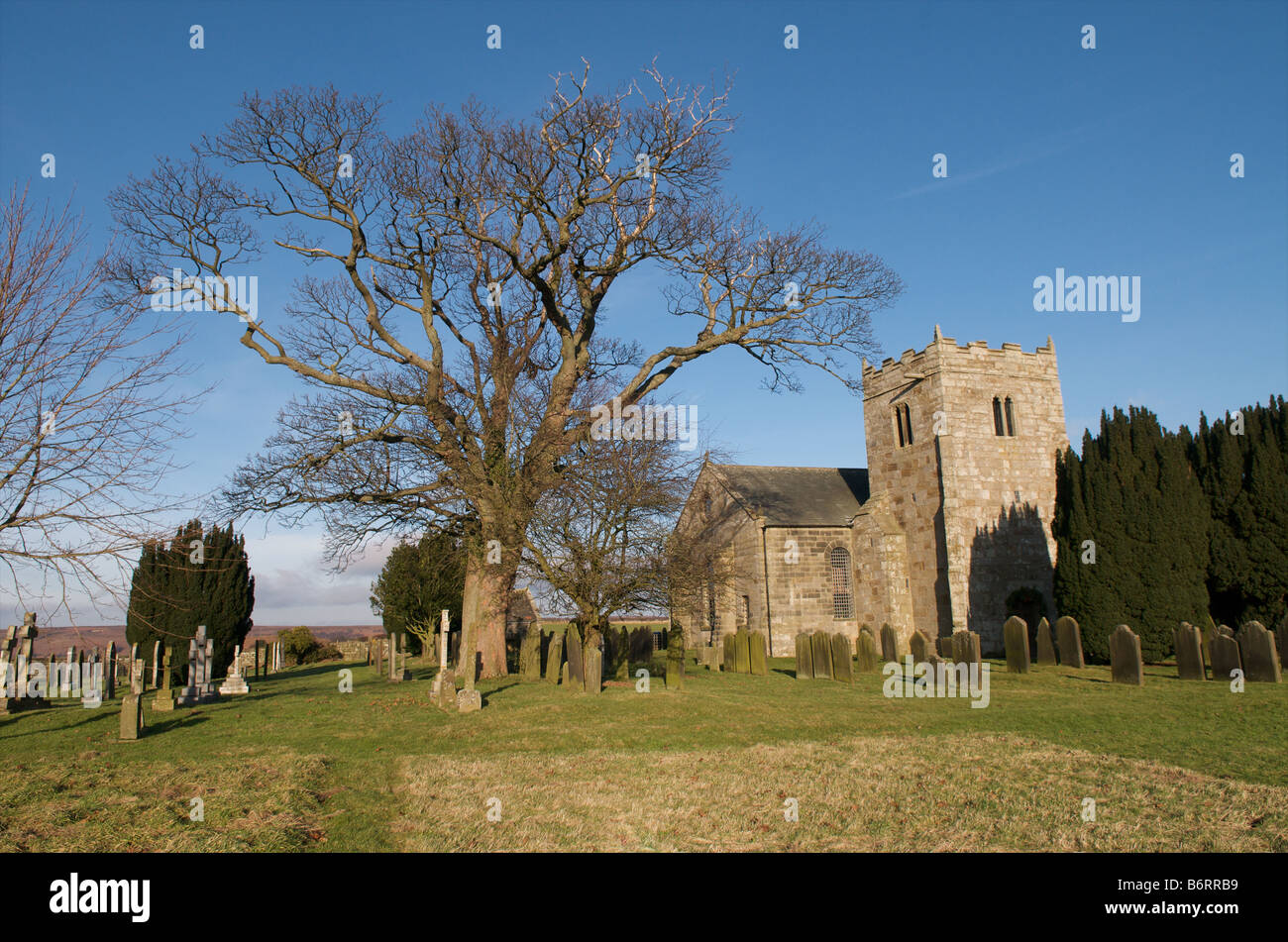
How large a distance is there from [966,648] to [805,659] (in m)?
3.92

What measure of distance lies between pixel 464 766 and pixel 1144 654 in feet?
61.5

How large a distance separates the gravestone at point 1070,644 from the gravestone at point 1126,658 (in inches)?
79.4

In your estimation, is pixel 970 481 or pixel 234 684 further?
pixel 970 481

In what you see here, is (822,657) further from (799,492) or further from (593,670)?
(799,492)

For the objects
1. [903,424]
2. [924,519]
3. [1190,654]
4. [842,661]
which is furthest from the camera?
[903,424]

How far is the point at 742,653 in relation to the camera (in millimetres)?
20969

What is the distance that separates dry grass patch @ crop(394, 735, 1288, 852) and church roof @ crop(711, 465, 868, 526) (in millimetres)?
22518

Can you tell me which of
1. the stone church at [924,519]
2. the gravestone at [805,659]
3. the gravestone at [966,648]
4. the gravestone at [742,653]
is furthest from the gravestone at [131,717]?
the stone church at [924,519]

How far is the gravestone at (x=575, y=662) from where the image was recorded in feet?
52.6

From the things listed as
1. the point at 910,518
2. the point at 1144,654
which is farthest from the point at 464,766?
the point at 910,518

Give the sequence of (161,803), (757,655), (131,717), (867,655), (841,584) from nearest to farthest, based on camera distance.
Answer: (161,803) → (131,717) → (867,655) → (757,655) → (841,584)

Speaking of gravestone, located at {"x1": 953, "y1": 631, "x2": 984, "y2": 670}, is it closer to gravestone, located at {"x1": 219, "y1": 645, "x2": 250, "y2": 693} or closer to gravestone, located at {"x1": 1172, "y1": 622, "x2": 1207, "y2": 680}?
gravestone, located at {"x1": 1172, "y1": 622, "x2": 1207, "y2": 680}

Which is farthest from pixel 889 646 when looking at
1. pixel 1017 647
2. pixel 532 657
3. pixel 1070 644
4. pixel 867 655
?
pixel 532 657

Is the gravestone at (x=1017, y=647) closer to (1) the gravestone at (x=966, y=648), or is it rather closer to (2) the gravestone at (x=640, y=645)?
(1) the gravestone at (x=966, y=648)
